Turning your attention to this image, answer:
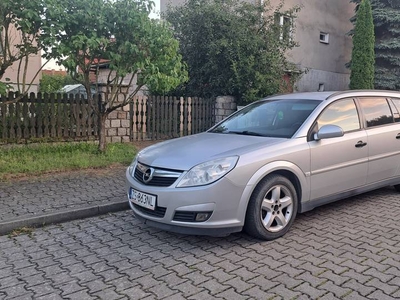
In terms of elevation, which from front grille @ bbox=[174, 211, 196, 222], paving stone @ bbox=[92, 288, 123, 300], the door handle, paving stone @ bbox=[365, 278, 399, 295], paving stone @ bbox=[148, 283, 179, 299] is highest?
the door handle

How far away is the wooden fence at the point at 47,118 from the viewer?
7785mm

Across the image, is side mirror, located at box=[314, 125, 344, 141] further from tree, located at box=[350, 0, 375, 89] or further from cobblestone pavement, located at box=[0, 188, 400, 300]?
tree, located at box=[350, 0, 375, 89]

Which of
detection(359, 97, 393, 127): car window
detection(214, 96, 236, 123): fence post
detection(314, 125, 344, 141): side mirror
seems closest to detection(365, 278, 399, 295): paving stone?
detection(314, 125, 344, 141): side mirror

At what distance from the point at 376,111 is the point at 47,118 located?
6.63m

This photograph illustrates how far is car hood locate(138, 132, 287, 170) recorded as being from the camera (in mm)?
3779

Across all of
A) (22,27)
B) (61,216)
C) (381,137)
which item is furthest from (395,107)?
(22,27)

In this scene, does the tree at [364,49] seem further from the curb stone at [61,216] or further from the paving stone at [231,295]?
the paving stone at [231,295]

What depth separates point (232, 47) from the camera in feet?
36.9

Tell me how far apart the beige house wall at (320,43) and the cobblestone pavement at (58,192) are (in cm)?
1205

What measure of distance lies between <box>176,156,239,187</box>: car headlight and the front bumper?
0.05 m

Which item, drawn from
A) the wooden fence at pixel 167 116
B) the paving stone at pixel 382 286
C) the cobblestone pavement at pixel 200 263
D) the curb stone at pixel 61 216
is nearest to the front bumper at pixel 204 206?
the cobblestone pavement at pixel 200 263

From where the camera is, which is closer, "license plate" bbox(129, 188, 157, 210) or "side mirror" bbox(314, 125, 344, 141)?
"license plate" bbox(129, 188, 157, 210)

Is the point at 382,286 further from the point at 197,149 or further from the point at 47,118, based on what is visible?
the point at 47,118

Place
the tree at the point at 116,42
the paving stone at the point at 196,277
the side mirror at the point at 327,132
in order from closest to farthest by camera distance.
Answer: the paving stone at the point at 196,277 < the side mirror at the point at 327,132 < the tree at the point at 116,42
